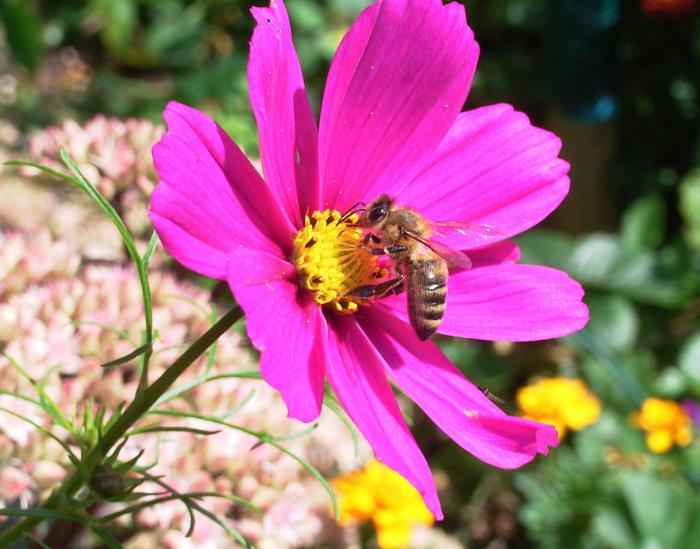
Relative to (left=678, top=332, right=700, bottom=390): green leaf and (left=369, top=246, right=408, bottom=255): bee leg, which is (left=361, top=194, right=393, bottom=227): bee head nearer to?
(left=369, top=246, right=408, bottom=255): bee leg

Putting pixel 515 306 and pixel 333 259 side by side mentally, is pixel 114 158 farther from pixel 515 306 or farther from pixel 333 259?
pixel 515 306

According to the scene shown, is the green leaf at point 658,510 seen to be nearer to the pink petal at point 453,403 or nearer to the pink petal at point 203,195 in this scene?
the pink petal at point 453,403

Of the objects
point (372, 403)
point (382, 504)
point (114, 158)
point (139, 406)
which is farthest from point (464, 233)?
point (382, 504)

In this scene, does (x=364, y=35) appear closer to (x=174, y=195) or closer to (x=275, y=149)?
(x=275, y=149)

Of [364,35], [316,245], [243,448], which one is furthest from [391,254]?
[243,448]

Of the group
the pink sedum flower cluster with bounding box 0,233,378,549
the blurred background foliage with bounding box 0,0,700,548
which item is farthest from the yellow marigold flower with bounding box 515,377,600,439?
the pink sedum flower cluster with bounding box 0,233,378,549

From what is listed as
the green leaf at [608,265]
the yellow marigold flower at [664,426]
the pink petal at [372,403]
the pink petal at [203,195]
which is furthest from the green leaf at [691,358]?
the pink petal at [203,195]
